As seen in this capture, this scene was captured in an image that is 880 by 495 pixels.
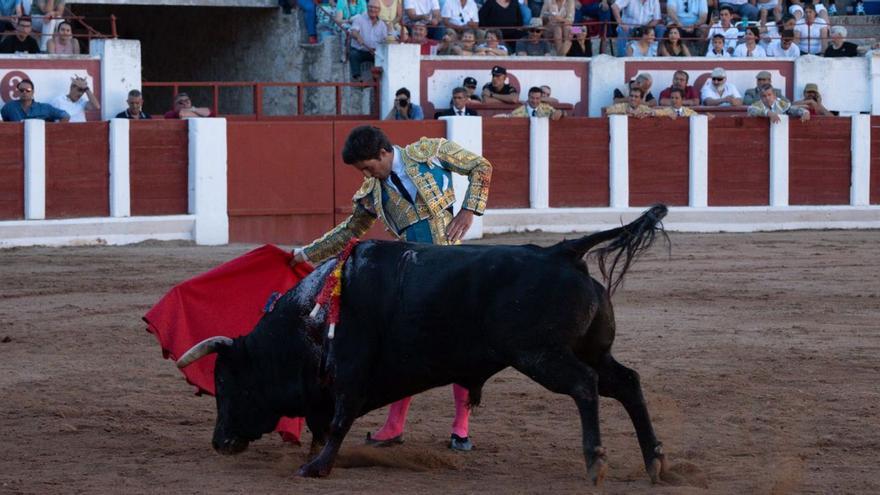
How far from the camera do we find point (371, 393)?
14.9 feet

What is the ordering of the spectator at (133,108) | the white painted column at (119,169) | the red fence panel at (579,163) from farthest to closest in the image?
the red fence panel at (579,163), the spectator at (133,108), the white painted column at (119,169)

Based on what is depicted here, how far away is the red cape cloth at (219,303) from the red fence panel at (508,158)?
7674mm

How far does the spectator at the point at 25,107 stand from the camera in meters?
11.4

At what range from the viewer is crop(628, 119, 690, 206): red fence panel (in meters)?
13.3

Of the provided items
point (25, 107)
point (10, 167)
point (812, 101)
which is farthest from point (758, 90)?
point (10, 167)

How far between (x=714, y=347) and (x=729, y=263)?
12.5 ft

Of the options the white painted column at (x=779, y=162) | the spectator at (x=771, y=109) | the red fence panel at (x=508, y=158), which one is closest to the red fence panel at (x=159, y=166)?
the red fence panel at (x=508, y=158)

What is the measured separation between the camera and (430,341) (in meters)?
4.39

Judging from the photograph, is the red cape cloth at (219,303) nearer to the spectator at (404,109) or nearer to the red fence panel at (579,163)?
the spectator at (404,109)

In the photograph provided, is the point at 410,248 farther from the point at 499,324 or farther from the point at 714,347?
the point at 714,347

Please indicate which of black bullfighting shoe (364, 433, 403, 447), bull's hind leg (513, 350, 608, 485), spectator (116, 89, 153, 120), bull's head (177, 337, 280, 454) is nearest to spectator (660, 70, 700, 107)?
spectator (116, 89, 153, 120)

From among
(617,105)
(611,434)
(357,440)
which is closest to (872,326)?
(611,434)

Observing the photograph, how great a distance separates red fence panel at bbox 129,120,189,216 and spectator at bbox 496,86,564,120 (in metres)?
2.85

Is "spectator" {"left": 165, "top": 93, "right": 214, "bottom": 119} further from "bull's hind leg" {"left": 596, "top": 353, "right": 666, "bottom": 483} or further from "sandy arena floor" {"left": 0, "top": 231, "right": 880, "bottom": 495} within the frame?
"bull's hind leg" {"left": 596, "top": 353, "right": 666, "bottom": 483}
